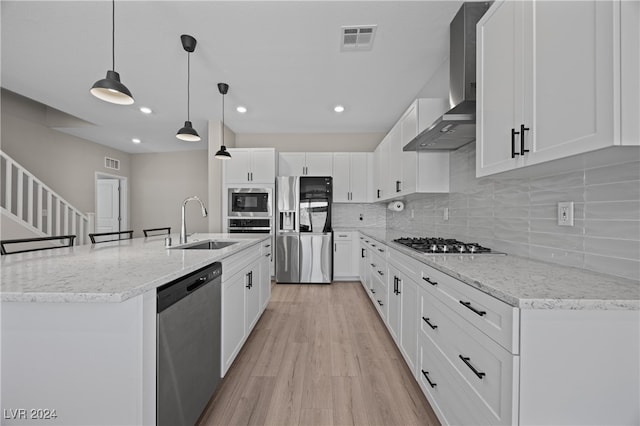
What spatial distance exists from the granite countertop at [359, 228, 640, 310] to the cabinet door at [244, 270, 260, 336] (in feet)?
5.09

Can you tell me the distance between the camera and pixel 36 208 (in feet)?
14.1

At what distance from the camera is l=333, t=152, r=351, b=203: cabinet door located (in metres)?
4.72

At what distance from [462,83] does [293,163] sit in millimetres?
3215

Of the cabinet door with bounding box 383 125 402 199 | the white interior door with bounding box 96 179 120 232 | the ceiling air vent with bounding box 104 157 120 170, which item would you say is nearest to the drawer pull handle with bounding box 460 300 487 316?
the cabinet door with bounding box 383 125 402 199

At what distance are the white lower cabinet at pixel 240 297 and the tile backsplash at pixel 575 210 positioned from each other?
73.8 inches

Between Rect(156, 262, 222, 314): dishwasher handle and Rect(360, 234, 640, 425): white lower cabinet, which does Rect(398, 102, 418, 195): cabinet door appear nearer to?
Rect(360, 234, 640, 425): white lower cabinet

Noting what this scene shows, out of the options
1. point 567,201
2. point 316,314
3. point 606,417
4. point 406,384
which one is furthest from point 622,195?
point 316,314

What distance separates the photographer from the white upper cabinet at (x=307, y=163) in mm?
4715

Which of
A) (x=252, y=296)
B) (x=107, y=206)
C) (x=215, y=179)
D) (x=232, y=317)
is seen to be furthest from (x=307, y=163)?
(x=107, y=206)

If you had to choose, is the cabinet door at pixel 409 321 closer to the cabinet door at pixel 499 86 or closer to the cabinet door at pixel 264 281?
the cabinet door at pixel 499 86

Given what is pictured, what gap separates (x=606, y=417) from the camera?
850 millimetres

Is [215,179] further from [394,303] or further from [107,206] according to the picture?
[107,206]

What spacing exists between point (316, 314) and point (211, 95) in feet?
10.1

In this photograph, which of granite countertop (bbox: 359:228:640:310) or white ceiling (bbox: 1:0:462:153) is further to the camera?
white ceiling (bbox: 1:0:462:153)
